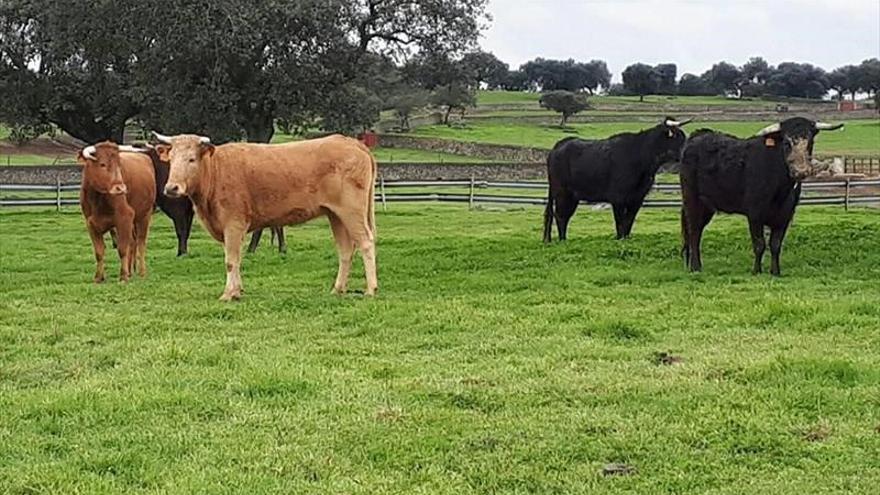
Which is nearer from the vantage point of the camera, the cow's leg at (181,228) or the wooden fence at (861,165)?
the cow's leg at (181,228)

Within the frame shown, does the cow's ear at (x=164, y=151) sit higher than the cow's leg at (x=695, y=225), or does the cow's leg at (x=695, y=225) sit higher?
the cow's ear at (x=164, y=151)

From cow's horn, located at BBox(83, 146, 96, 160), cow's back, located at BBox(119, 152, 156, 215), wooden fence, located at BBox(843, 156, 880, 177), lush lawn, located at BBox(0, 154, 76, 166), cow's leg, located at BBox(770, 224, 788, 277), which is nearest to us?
cow's leg, located at BBox(770, 224, 788, 277)

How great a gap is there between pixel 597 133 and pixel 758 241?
5115cm

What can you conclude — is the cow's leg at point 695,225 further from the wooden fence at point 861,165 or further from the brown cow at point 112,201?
the wooden fence at point 861,165

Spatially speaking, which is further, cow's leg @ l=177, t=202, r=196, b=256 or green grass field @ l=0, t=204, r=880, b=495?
cow's leg @ l=177, t=202, r=196, b=256

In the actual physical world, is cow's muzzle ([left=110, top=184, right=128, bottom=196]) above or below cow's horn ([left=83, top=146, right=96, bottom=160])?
below

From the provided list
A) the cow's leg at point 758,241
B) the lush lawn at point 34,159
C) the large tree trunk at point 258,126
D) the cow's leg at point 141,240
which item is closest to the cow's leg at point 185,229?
the cow's leg at point 141,240

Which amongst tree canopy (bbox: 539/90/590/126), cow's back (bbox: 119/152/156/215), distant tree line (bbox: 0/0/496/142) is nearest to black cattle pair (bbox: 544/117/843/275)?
cow's back (bbox: 119/152/156/215)

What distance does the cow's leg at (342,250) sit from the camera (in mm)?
11750

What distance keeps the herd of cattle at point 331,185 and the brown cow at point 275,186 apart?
0.01 metres

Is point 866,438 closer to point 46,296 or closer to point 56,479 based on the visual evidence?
point 56,479

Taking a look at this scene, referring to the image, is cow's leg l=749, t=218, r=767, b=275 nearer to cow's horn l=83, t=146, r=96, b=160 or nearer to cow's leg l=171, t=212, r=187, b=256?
cow's horn l=83, t=146, r=96, b=160

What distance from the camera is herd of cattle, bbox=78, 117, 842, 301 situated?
1163 cm

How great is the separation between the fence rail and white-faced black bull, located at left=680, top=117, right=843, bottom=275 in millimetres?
15558
